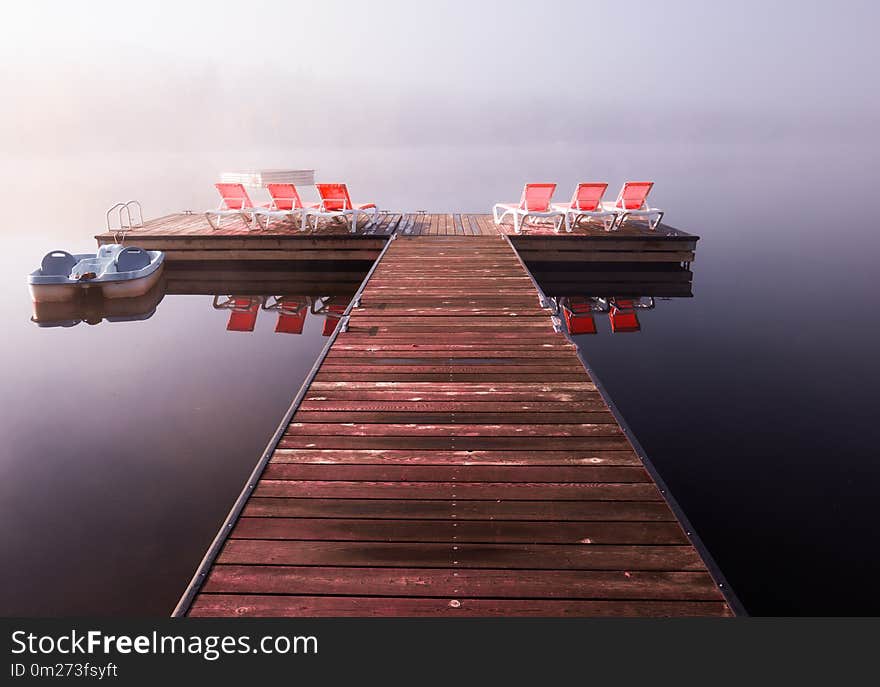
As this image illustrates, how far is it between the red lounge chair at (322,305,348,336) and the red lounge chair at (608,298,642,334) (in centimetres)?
491

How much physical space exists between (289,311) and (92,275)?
11.2 feet

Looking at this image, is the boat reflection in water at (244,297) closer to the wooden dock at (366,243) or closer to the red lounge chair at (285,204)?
the wooden dock at (366,243)

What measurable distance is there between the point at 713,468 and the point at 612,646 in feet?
11.8

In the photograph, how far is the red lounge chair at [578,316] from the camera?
947 cm

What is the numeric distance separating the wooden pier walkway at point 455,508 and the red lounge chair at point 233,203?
788cm

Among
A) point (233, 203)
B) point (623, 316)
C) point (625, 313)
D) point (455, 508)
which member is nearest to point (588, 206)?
point (625, 313)

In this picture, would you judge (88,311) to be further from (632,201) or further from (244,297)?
(632,201)

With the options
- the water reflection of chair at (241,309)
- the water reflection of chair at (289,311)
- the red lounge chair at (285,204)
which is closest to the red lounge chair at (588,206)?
the red lounge chair at (285,204)

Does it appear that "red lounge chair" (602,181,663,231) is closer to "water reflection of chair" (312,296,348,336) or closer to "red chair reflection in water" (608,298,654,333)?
"red chair reflection in water" (608,298,654,333)

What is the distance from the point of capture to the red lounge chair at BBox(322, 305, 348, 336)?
9.41 m

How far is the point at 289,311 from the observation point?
10406 millimetres

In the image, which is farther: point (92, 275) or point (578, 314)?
point (578, 314)

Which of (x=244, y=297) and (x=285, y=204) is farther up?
(x=285, y=204)

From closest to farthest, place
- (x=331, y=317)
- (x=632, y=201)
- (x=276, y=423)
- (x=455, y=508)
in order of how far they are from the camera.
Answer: (x=455, y=508), (x=276, y=423), (x=331, y=317), (x=632, y=201)
